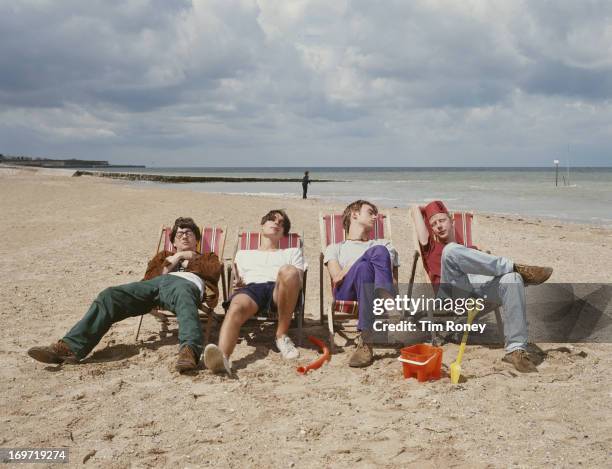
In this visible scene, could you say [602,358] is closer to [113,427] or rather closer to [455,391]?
[455,391]

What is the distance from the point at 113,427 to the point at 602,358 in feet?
10.8

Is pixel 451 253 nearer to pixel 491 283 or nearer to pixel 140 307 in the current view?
pixel 491 283

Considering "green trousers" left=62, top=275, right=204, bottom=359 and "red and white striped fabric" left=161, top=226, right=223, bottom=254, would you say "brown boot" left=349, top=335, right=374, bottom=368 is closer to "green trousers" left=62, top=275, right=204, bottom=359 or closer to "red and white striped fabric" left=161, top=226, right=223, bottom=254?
"green trousers" left=62, top=275, right=204, bottom=359

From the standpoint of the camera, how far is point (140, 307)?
4.04m

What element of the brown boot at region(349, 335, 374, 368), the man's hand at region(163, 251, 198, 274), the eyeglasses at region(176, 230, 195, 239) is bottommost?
the brown boot at region(349, 335, 374, 368)

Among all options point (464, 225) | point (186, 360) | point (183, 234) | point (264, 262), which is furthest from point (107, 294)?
point (464, 225)

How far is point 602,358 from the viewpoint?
3.86 meters

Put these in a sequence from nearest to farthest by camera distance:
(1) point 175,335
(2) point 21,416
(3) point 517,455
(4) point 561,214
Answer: (3) point 517,455, (2) point 21,416, (1) point 175,335, (4) point 561,214

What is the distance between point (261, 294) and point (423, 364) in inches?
52.2

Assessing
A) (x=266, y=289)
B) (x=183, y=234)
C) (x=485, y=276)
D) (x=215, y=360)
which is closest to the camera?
(x=215, y=360)

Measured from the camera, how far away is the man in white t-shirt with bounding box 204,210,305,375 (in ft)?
12.3

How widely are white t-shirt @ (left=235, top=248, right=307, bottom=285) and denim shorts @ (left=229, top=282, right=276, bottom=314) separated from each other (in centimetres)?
14

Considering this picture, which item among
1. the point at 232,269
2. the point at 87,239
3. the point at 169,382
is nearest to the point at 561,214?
the point at 87,239

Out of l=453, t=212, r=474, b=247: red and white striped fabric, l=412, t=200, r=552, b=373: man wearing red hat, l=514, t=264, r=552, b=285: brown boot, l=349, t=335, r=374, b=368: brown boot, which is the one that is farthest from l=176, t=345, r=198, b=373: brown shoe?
l=453, t=212, r=474, b=247: red and white striped fabric
